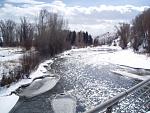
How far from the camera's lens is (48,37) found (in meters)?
46.7

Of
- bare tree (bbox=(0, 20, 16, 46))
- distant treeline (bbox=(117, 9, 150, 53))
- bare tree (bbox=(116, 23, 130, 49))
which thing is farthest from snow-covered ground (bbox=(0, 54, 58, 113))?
bare tree (bbox=(0, 20, 16, 46))

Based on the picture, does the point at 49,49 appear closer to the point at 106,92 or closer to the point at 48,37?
the point at 48,37

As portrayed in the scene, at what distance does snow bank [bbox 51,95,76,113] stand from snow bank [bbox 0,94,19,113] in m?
2.27

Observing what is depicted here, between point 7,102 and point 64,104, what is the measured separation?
3.23 metres

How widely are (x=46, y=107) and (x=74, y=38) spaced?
306 feet

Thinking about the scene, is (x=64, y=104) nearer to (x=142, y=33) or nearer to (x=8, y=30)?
(x=142, y=33)

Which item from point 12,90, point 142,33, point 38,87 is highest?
point 142,33

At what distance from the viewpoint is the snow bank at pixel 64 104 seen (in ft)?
42.0

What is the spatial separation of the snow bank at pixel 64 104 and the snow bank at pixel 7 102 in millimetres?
2275

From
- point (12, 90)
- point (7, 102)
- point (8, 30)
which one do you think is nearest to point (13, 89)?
point (12, 90)

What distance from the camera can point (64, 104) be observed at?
1384cm

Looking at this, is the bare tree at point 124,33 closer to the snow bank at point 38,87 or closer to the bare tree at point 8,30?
the bare tree at point 8,30

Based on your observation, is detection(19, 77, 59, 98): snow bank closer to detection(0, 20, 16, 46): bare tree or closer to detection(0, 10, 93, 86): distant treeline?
detection(0, 10, 93, 86): distant treeline

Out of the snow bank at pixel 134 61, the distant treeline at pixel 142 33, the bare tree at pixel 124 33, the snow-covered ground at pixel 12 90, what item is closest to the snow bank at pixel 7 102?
the snow-covered ground at pixel 12 90
